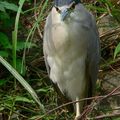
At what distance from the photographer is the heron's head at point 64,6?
2.27m

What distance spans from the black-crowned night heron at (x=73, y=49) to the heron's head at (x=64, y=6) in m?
0.04

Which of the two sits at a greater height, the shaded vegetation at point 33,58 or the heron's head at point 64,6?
the heron's head at point 64,6

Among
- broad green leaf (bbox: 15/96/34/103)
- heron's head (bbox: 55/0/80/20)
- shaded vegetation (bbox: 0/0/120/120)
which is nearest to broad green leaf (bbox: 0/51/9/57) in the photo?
shaded vegetation (bbox: 0/0/120/120)

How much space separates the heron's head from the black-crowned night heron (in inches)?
1.7

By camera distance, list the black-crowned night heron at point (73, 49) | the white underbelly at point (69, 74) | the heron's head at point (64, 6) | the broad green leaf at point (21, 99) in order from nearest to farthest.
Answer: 1. the heron's head at point (64, 6)
2. the black-crowned night heron at point (73, 49)
3. the white underbelly at point (69, 74)
4. the broad green leaf at point (21, 99)

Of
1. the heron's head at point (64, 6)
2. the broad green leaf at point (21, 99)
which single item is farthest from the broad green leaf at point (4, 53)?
the heron's head at point (64, 6)

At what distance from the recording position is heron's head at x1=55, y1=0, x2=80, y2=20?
7.45 ft

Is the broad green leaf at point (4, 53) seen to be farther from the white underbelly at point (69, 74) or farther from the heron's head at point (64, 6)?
the heron's head at point (64, 6)

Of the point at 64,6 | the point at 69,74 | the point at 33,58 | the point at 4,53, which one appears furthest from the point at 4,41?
the point at 64,6

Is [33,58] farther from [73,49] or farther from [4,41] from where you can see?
[73,49]

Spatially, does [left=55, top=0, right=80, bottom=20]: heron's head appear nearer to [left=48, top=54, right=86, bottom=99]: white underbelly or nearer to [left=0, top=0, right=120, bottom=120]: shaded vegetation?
[left=48, top=54, right=86, bottom=99]: white underbelly

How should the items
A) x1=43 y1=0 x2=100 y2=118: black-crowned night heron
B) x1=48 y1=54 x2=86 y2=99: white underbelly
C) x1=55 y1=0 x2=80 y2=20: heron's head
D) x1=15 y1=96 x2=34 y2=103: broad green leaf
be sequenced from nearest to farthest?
x1=55 y1=0 x2=80 y2=20: heron's head → x1=43 y1=0 x2=100 y2=118: black-crowned night heron → x1=48 y1=54 x2=86 y2=99: white underbelly → x1=15 y1=96 x2=34 y2=103: broad green leaf

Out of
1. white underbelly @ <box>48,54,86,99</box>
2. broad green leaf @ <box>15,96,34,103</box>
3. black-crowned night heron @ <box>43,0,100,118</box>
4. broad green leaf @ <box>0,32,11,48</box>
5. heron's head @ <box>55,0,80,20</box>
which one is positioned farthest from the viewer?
broad green leaf @ <box>0,32,11,48</box>

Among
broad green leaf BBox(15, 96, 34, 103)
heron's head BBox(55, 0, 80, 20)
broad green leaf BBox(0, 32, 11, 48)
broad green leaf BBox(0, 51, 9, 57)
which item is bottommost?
broad green leaf BBox(15, 96, 34, 103)
